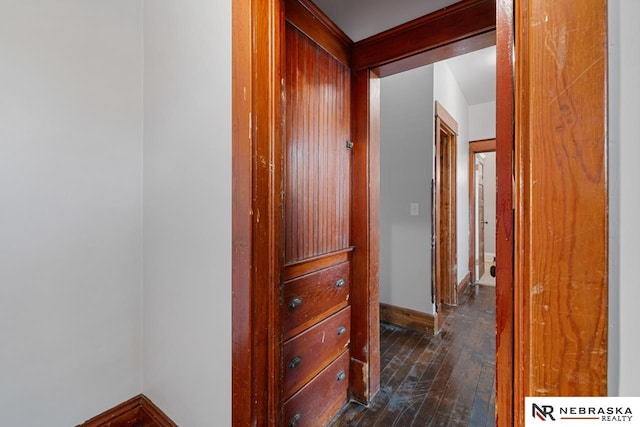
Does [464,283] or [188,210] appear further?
[464,283]

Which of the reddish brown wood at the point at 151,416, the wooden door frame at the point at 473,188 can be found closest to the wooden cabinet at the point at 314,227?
the reddish brown wood at the point at 151,416

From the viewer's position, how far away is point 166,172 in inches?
50.8

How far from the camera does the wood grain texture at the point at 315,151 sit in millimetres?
1252

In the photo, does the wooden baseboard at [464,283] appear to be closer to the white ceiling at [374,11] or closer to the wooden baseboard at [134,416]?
the white ceiling at [374,11]

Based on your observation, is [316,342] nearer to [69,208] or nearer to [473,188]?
[69,208]

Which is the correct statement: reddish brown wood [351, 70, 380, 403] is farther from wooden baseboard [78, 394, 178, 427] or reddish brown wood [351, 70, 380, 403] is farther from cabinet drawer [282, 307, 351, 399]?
wooden baseboard [78, 394, 178, 427]

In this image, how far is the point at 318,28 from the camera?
1.40m

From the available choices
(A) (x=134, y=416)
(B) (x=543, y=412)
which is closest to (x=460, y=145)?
(B) (x=543, y=412)

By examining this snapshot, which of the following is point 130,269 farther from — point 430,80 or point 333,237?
point 430,80

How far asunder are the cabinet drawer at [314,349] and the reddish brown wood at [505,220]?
0.84 metres

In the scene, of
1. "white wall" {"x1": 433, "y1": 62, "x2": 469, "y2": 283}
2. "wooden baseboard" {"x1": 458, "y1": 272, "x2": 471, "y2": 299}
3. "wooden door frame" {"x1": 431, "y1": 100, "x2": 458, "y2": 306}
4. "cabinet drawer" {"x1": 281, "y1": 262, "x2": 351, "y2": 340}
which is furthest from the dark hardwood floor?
"white wall" {"x1": 433, "y1": 62, "x2": 469, "y2": 283}

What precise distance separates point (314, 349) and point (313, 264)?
43 cm

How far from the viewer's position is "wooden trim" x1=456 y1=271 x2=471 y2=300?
3.64 m

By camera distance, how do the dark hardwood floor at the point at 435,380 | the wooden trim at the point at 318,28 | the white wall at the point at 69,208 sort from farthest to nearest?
the dark hardwood floor at the point at 435,380, the wooden trim at the point at 318,28, the white wall at the point at 69,208
